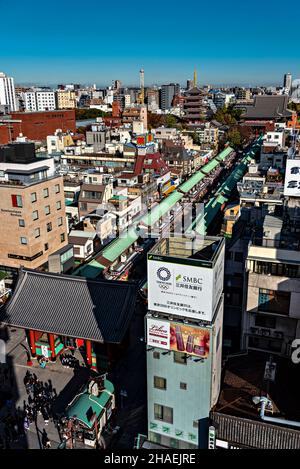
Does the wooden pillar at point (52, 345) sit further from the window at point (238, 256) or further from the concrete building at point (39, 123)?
the concrete building at point (39, 123)

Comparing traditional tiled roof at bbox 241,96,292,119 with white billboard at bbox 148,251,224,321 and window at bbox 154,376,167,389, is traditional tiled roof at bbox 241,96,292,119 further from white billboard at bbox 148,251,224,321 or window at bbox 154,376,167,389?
window at bbox 154,376,167,389

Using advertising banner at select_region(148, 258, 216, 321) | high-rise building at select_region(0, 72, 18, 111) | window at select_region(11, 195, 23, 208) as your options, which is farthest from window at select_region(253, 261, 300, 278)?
high-rise building at select_region(0, 72, 18, 111)

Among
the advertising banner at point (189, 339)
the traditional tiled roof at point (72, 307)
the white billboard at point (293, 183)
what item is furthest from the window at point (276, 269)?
the white billboard at point (293, 183)

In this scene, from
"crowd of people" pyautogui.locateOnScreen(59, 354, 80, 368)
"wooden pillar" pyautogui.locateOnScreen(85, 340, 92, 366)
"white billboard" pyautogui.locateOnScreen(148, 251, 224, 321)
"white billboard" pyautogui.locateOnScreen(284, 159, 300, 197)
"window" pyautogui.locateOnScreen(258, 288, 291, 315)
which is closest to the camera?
"white billboard" pyautogui.locateOnScreen(148, 251, 224, 321)

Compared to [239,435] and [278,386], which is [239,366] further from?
[239,435]

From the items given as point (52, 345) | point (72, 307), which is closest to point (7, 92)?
point (72, 307)

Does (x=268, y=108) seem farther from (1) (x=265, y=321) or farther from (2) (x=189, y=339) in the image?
(2) (x=189, y=339)

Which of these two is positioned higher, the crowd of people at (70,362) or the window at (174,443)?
the window at (174,443)
